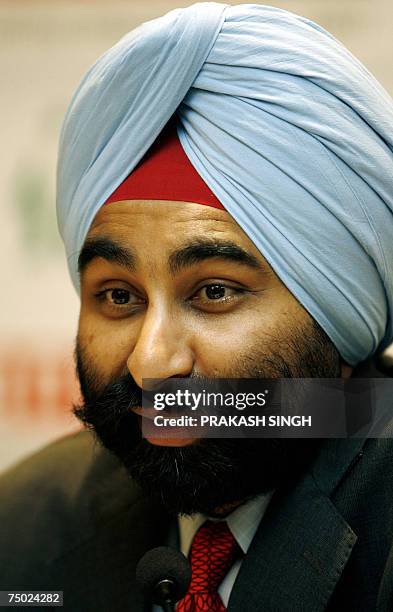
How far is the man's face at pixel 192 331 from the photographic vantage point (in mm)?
971

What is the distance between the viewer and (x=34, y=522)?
122 cm

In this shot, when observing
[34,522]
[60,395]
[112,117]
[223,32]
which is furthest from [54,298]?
[223,32]

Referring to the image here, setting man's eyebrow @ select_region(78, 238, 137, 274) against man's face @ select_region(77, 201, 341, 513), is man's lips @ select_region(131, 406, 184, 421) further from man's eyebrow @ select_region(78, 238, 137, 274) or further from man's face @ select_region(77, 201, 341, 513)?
man's eyebrow @ select_region(78, 238, 137, 274)

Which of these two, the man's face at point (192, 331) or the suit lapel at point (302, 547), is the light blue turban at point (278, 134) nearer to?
the man's face at point (192, 331)

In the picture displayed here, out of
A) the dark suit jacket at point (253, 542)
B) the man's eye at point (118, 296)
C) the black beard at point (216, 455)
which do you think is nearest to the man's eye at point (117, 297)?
the man's eye at point (118, 296)

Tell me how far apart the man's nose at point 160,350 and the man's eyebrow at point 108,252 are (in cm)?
7

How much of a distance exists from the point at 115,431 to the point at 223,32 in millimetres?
545

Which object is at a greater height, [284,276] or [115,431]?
[284,276]

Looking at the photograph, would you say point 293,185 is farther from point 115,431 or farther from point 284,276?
point 115,431

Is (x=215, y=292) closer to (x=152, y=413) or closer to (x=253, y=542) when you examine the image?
(x=152, y=413)

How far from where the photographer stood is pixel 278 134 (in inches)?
38.5

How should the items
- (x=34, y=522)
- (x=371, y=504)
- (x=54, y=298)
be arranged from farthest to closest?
(x=54, y=298), (x=34, y=522), (x=371, y=504)

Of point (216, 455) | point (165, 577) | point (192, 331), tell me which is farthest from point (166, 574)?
point (192, 331)

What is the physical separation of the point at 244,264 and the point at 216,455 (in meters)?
0.25
